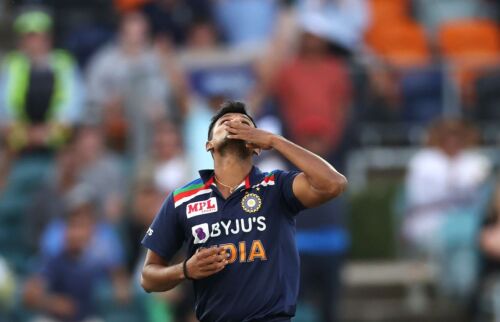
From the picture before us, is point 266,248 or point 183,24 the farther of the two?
point 183,24

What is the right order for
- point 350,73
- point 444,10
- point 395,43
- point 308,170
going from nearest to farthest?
point 308,170
point 350,73
point 395,43
point 444,10

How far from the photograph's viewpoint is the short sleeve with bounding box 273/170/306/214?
606 centimetres

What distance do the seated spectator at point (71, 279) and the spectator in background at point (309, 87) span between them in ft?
7.52

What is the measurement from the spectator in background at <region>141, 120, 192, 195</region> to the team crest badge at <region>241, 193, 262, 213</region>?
224 inches

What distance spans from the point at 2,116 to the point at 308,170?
23.9 feet

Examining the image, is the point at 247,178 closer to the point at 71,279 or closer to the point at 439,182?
the point at 71,279

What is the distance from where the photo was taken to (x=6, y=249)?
12.2m

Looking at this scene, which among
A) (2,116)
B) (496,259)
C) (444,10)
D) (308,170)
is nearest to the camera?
(308,170)

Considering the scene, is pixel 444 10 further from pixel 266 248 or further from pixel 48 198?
pixel 266 248

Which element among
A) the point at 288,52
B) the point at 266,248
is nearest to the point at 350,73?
the point at 288,52

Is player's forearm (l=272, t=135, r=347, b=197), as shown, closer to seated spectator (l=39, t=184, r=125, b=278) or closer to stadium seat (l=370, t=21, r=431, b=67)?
seated spectator (l=39, t=184, r=125, b=278)

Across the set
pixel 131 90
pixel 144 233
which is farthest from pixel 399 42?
pixel 144 233

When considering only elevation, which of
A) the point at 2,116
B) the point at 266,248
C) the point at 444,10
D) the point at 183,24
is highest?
the point at 444,10

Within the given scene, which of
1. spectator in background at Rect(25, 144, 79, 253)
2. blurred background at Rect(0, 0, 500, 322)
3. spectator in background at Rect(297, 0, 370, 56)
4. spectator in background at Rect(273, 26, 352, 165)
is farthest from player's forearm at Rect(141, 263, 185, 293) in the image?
spectator in background at Rect(297, 0, 370, 56)
